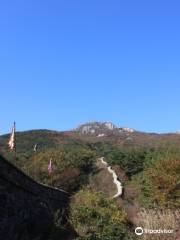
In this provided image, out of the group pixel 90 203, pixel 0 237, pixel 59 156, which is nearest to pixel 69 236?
pixel 0 237

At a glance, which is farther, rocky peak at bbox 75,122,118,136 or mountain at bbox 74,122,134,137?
rocky peak at bbox 75,122,118,136

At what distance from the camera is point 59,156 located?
51969mm

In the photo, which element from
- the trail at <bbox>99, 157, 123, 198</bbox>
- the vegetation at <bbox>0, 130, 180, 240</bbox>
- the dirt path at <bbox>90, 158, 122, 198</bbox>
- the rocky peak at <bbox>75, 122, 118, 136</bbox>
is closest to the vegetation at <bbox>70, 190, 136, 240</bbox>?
the vegetation at <bbox>0, 130, 180, 240</bbox>

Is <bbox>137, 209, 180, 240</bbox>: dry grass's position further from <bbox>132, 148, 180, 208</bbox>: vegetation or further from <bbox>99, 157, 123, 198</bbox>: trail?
<bbox>99, 157, 123, 198</bbox>: trail

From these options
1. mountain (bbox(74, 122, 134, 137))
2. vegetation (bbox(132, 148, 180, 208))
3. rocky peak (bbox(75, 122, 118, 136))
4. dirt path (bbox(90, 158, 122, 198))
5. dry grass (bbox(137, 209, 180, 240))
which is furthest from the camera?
rocky peak (bbox(75, 122, 118, 136))

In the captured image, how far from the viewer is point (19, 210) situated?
13.6 m

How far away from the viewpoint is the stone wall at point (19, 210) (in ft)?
41.3

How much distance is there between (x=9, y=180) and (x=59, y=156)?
3835 centimetres

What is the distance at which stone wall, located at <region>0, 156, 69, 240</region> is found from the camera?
12.6m

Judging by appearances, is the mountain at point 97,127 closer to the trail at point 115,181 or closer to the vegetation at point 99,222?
the trail at point 115,181

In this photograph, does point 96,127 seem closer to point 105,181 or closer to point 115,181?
point 105,181

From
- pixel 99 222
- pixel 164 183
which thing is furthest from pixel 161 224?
pixel 164 183

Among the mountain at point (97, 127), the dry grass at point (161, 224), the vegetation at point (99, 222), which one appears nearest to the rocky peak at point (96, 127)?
the mountain at point (97, 127)

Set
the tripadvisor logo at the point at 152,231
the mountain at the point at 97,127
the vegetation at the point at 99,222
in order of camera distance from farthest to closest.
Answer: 1. the mountain at the point at 97,127
2. the vegetation at the point at 99,222
3. the tripadvisor logo at the point at 152,231
